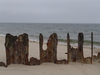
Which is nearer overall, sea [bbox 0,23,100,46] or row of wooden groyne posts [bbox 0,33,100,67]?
row of wooden groyne posts [bbox 0,33,100,67]

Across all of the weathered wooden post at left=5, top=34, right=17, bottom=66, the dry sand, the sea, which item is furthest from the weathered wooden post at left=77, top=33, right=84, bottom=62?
the sea

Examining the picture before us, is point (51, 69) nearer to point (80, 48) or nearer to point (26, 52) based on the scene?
point (26, 52)

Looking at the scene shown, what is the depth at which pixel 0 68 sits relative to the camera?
4.96 m

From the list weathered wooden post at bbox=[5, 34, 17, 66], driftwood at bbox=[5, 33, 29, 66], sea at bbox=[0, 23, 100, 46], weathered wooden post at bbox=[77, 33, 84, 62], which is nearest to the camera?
weathered wooden post at bbox=[5, 34, 17, 66]

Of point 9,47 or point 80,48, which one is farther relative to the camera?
point 80,48

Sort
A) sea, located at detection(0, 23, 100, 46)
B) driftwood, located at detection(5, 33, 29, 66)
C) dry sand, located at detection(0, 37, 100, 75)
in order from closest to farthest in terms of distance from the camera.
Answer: dry sand, located at detection(0, 37, 100, 75)
driftwood, located at detection(5, 33, 29, 66)
sea, located at detection(0, 23, 100, 46)

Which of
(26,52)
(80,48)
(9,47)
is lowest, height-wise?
(26,52)

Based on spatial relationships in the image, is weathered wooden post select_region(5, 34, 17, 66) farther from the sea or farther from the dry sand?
the sea

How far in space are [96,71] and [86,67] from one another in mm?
424

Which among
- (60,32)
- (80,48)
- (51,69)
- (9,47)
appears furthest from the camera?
(60,32)

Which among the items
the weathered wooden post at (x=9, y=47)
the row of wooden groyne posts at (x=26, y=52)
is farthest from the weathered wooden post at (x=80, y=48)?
the weathered wooden post at (x=9, y=47)

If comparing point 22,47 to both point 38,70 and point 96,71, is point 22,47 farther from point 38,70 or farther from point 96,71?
point 96,71

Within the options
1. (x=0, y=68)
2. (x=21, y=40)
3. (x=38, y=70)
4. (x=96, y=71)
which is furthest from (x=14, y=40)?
(x=96, y=71)

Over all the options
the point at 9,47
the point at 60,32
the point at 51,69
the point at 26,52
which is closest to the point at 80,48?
the point at 51,69
